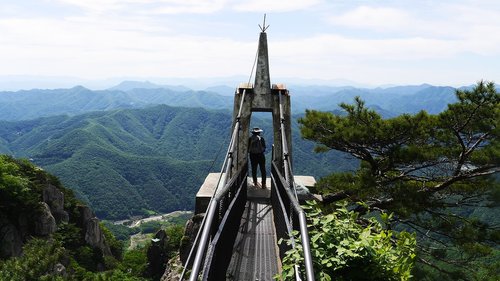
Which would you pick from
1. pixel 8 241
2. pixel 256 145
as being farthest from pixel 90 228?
pixel 256 145

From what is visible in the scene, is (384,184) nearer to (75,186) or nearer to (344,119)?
(344,119)

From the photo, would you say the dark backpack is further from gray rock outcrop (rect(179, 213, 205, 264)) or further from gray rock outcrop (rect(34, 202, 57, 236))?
gray rock outcrop (rect(34, 202, 57, 236))

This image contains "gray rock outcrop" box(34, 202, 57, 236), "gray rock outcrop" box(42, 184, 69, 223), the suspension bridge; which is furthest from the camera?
"gray rock outcrop" box(42, 184, 69, 223)

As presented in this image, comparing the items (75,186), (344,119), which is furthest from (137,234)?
(344,119)


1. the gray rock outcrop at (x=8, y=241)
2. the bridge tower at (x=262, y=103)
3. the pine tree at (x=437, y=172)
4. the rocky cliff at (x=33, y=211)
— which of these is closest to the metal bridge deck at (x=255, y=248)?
the bridge tower at (x=262, y=103)

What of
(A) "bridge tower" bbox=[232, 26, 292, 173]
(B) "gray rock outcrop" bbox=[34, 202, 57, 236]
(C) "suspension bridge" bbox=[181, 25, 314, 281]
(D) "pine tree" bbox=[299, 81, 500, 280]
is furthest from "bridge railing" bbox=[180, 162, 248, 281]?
(B) "gray rock outcrop" bbox=[34, 202, 57, 236]

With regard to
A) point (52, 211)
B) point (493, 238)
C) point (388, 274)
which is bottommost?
point (52, 211)
